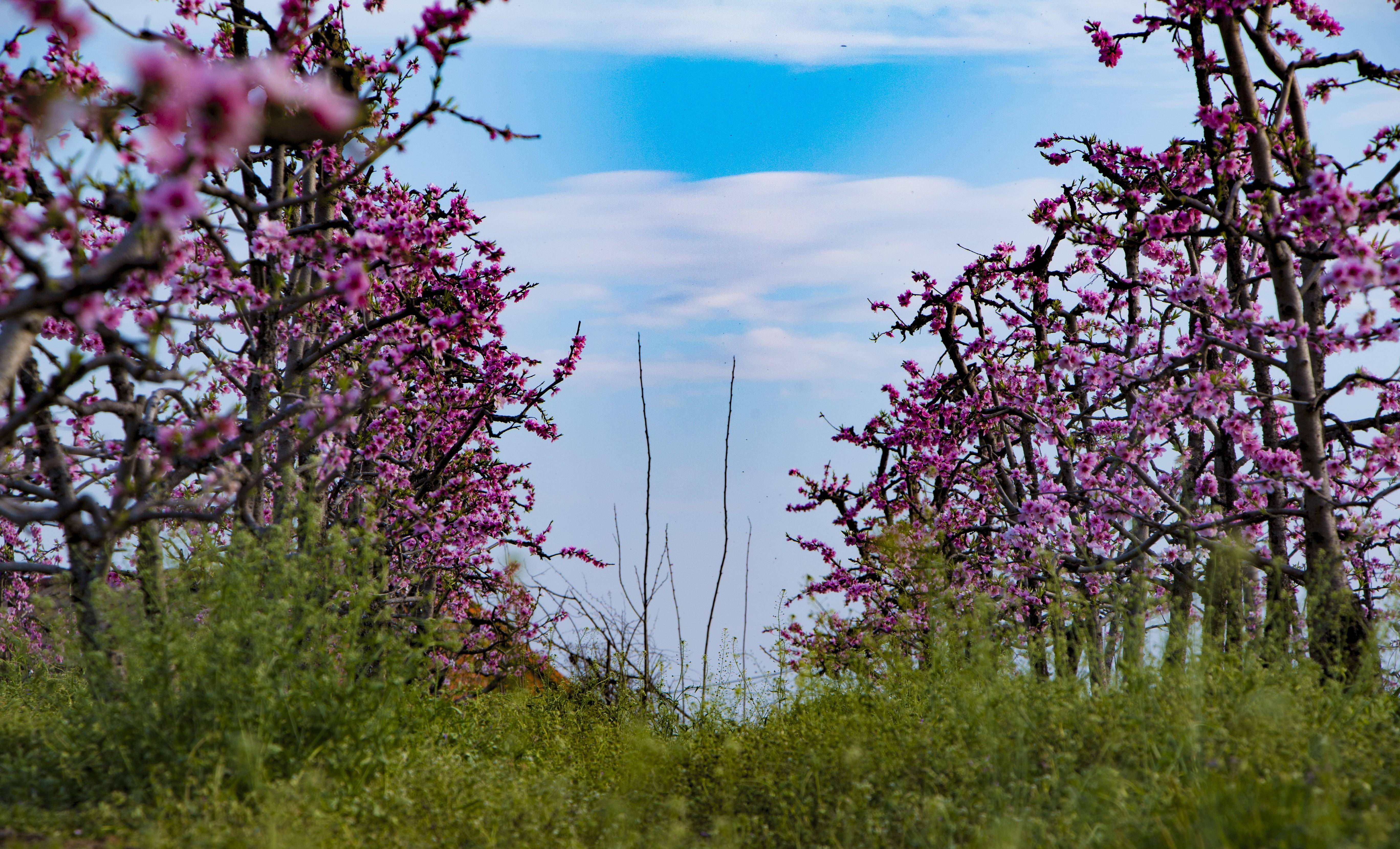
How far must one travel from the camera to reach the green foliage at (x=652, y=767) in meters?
4.23

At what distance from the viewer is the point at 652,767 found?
662 cm

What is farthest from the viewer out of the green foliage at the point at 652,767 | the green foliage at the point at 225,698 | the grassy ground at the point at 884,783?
the green foliage at the point at 225,698

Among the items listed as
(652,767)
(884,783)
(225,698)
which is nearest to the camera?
(225,698)

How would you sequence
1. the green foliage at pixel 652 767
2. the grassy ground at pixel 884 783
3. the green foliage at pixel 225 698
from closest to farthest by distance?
1. the grassy ground at pixel 884 783
2. the green foliage at pixel 652 767
3. the green foliage at pixel 225 698

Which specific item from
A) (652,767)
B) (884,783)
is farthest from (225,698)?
(884,783)

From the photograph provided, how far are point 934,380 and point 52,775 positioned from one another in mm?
9100

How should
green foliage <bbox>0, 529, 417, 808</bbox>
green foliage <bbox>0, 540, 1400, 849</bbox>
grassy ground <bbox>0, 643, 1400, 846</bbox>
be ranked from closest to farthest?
grassy ground <bbox>0, 643, 1400, 846</bbox>, green foliage <bbox>0, 540, 1400, 849</bbox>, green foliage <bbox>0, 529, 417, 808</bbox>

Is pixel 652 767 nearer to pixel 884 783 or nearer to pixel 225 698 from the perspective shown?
pixel 884 783

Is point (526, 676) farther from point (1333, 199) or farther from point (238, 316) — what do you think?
point (1333, 199)

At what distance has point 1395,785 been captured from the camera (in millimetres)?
4340

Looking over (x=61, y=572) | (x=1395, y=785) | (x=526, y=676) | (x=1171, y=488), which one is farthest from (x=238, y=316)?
(x=1171, y=488)

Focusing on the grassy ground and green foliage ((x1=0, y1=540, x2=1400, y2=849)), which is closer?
the grassy ground

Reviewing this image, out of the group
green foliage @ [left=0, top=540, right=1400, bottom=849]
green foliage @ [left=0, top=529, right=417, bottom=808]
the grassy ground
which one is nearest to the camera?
the grassy ground

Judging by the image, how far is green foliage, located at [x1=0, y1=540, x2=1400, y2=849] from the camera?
13.9 ft
